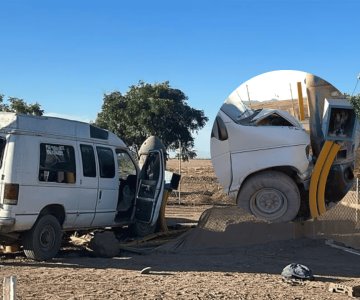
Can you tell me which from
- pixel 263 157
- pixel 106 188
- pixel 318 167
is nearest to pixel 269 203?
pixel 263 157

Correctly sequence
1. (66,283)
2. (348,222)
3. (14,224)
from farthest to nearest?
(348,222)
(14,224)
(66,283)

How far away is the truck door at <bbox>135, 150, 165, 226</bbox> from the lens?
11172 mm

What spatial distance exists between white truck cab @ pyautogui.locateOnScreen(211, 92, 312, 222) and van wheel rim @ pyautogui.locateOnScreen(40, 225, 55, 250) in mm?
2959

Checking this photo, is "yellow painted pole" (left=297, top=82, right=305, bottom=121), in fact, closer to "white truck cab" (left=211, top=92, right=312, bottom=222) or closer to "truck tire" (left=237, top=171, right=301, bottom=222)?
A: "white truck cab" (left=211, top=92, right=312, bottom=222)

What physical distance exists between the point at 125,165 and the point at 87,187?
1384 mm

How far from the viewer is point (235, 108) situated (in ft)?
32.0

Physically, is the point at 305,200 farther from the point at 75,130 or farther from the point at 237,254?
the point at 75,130

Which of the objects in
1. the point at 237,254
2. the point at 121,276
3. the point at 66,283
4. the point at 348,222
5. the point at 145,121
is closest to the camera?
the point at 66,283

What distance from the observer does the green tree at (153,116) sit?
2580 centimetres

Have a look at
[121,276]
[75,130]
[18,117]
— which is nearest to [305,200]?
[121,276]

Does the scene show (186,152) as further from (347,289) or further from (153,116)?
(347,289)

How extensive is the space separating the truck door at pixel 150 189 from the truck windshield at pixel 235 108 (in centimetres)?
212

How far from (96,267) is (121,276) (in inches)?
37.7

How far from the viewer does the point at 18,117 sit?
30.3ft
